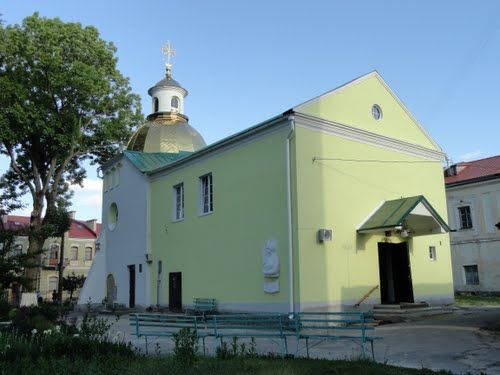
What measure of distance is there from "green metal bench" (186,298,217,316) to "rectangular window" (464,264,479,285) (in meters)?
20.5

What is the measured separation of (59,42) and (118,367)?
2181 centimetres

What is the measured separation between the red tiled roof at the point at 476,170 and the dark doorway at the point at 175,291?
68.7ft

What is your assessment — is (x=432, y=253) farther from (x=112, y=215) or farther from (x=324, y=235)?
(x=112, y=215)

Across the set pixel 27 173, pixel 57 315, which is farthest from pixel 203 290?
pixel 27 173

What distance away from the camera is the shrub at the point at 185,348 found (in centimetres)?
736

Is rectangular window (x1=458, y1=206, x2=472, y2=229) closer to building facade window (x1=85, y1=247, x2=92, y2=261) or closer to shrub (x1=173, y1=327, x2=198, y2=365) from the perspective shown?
shrub (x1=173, y1=327, x2=198, y2=365)

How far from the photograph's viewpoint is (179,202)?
20.5 metres

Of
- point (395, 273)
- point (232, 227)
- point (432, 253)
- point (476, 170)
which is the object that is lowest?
point (395, 273)

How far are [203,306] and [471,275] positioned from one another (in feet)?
68.2

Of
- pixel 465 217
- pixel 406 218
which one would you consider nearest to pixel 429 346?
pixel 406 218

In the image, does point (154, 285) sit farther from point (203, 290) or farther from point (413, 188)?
point (413, 188)

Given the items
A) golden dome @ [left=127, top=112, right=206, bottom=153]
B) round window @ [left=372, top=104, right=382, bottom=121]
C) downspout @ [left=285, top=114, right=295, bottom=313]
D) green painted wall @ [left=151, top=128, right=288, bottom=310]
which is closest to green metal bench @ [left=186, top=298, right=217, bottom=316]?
green painted wall @ [left=151, top=128, right=288, bottom=310]

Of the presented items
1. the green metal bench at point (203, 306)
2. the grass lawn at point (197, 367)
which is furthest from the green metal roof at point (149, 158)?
the grass lawn at point (197, 367)

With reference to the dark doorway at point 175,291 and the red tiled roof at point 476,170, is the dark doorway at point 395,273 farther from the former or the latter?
the red tiled roof at point 476,170
